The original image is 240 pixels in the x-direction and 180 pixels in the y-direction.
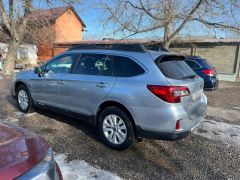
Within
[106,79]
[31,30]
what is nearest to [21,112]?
[106,79]

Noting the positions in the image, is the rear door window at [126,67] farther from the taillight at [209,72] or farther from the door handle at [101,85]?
the taillight at [209,72]

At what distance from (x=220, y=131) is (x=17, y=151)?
444cm

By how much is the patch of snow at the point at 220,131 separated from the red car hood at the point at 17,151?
12.0 ft

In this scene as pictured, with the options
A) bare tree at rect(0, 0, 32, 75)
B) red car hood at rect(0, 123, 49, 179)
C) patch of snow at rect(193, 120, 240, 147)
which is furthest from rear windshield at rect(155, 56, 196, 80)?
bare tree at rect(0, 0, 32, 75)

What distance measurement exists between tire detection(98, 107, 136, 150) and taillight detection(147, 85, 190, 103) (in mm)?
683

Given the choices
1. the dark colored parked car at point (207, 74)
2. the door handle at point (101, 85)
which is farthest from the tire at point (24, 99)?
the dark colored parked car at point (207, 74)

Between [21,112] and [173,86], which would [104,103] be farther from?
[21,112]

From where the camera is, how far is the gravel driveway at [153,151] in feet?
11.6

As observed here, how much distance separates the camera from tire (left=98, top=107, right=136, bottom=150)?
13.0ft

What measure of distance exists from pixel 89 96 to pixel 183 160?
1.93 m

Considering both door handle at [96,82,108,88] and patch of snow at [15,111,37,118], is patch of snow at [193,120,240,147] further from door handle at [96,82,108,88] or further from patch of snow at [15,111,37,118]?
patch of snow at [15,111,37,118]

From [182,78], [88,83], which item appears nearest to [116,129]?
[88,83]

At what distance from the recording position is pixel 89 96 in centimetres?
444

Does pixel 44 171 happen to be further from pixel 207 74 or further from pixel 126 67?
pixel 207 74
